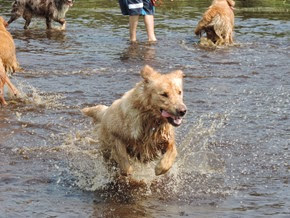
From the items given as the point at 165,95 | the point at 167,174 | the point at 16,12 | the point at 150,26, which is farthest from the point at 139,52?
the point at 165,95

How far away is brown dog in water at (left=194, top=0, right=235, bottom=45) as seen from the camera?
14102 millimetres

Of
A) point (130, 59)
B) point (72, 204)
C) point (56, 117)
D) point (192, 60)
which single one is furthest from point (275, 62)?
point (72, 204)

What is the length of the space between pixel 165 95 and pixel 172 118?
0.73 feet

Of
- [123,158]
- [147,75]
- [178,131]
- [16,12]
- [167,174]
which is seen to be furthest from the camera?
[16,12]

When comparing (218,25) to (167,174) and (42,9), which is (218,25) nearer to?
(42,9)

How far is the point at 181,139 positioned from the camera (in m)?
7.75

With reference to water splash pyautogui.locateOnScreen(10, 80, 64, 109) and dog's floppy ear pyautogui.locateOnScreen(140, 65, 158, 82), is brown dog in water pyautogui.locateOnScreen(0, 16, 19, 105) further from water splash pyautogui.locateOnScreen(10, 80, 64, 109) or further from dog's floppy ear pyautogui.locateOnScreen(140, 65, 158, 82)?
dog's floppy ear pyautogui.locateOnScreen(140, 65, 158, 82)

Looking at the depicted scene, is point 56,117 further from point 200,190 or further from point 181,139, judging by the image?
point 200,190

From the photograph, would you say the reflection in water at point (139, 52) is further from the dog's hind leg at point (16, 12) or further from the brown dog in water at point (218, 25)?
the dog's hind leg at point (16, 12)

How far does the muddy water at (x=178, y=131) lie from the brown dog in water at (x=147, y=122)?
0.34 metres

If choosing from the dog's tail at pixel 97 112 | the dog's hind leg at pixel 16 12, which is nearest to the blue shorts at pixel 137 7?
the dog's hind leg at pixel 16 12

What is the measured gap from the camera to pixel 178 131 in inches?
316

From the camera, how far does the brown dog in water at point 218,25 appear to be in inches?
555

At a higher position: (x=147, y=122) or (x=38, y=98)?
→ (x=147, y=122)
